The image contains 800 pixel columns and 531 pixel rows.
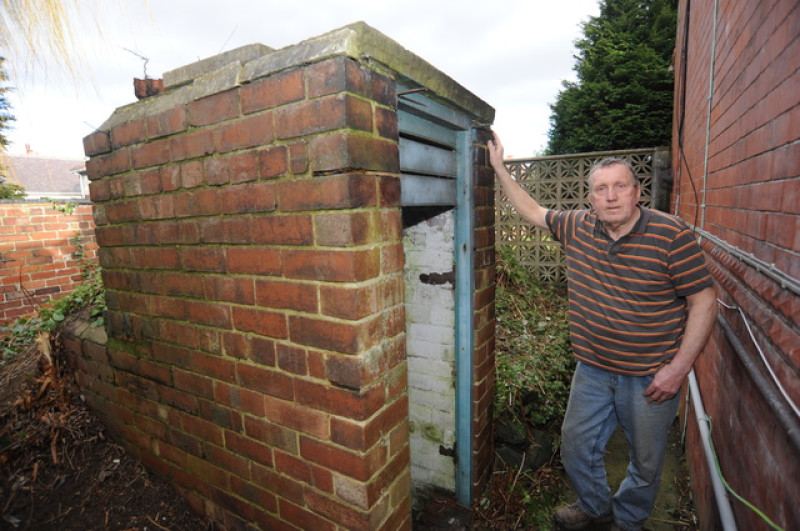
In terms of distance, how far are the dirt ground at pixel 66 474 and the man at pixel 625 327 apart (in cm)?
223

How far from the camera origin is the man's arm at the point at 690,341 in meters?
1.94

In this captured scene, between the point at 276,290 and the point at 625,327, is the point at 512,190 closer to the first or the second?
the point at 625,327

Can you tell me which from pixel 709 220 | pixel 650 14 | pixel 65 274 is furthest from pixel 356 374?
pixel 650 14

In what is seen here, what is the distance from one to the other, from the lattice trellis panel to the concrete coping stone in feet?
18.9

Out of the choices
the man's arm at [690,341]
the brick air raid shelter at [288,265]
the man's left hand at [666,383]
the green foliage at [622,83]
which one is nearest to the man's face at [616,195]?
the man's arm at [690,341]

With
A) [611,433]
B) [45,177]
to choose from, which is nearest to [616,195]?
[611,433]

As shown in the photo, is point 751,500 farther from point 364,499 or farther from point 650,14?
point 650,14

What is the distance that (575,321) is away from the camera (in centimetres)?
240

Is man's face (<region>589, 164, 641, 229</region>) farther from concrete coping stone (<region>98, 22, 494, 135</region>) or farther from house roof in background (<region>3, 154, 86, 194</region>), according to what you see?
house roof in background (<region>3, 154, 86, 194</region>)

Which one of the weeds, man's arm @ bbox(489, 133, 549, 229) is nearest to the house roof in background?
the weeds

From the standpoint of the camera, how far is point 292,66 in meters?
1.26

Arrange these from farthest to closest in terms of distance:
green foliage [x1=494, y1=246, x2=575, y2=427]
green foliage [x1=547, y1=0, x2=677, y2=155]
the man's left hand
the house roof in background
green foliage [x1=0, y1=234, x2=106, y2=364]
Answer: the house roof in background < green foliage [x1=547, y1=0, x2=677, y2=155] < green foliage [x1=494, y1=246, x2=575, y2=427] < green foliage [x1=0, y1=234, x2=106, y2=364] < the man's left hand

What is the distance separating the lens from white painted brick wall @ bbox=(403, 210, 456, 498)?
2213 mm

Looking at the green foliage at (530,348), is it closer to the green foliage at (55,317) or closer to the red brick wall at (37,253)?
the green foliage at (55,317)
